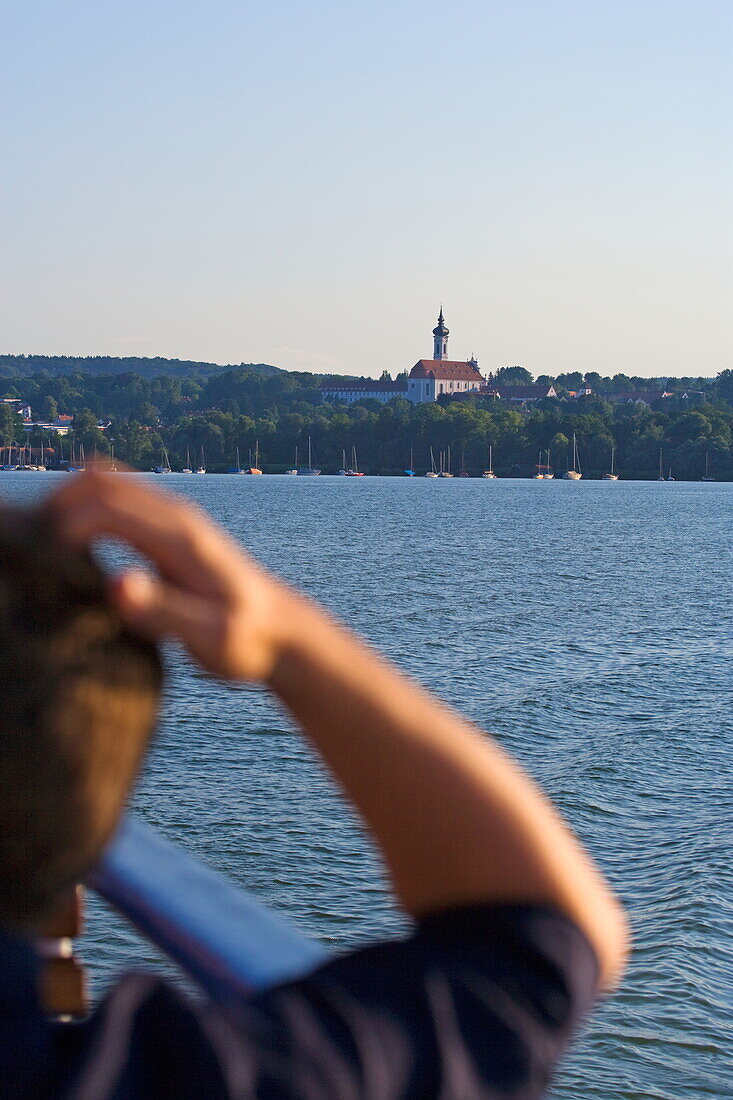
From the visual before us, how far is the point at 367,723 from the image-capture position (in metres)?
1.01

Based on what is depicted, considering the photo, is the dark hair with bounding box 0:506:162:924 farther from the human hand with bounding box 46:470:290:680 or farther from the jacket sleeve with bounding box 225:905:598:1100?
the jacket sleeve with bounding box 225:905:598:1100

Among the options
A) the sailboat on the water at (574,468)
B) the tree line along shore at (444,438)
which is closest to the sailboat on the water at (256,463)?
the tree line along shore at (444,438)

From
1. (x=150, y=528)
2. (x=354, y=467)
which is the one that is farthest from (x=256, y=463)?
(x=150, y=528)

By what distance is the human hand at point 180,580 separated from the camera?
33.9 inches

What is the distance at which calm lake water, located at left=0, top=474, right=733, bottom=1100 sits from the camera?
9922 millimetres

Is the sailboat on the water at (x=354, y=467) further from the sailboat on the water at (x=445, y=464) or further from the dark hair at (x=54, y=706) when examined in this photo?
the dark hair at (x=54, y=706)

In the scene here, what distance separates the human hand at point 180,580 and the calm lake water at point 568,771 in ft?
0.92

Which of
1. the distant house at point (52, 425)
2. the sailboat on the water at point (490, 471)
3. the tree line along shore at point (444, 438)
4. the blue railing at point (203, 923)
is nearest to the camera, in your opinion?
the blue railing at point (203, 923)

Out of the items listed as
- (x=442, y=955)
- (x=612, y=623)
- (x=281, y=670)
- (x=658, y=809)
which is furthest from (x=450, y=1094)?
(x=612, y=623)

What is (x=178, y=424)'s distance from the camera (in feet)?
605

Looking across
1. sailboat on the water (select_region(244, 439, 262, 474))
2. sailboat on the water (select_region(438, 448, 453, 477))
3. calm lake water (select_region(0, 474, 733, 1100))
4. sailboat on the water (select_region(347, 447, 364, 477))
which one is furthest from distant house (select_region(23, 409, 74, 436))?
calm lake water (select_region(0, 474, 733, 1100))

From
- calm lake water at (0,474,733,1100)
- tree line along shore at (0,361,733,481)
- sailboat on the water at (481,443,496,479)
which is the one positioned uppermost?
tree line along shore at (0,361,733,481)

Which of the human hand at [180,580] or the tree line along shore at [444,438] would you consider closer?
the human hand at [180,580]

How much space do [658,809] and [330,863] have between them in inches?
166
